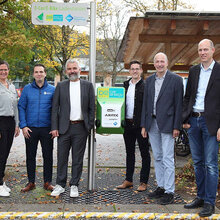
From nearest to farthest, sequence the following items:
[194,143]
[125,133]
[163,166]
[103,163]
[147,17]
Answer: [194,143] < [163,166] < [125,133] < [147,17] < [103,163]

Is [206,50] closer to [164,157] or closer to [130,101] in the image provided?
[130,101]

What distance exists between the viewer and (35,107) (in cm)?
514

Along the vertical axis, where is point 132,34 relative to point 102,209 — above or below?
above

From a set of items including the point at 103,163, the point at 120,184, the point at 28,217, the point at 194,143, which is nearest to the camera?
the point at 28,217

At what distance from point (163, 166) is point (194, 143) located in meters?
0.70

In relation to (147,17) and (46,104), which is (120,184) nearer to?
(46,104)

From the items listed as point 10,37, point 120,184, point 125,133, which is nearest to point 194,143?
point 125,133

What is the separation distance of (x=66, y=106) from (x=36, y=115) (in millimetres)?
550

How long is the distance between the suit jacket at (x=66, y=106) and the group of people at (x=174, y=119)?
0.67 metres

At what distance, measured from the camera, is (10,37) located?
10.7 metres

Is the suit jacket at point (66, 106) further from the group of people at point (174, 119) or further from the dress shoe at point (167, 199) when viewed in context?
the dress shoe at point (167, 199)

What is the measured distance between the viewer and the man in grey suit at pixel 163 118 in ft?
15.4

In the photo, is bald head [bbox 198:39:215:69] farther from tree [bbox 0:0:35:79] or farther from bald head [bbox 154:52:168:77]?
tree [bbox 0:0:35:79]

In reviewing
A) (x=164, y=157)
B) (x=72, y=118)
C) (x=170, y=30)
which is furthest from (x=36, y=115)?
(x=170, y=30)
